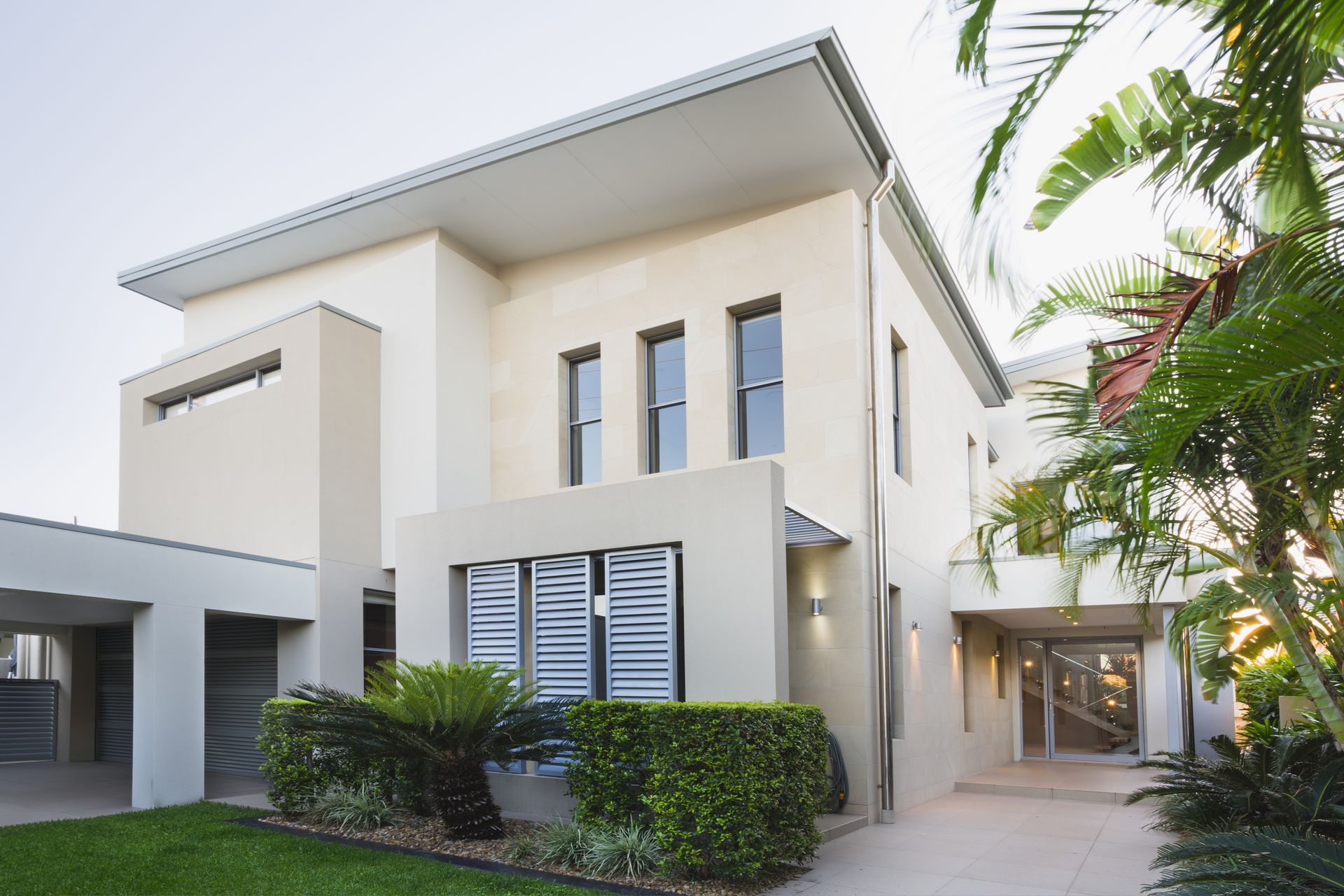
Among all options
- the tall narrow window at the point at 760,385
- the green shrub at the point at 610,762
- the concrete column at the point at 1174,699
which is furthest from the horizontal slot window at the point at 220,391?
the concrete column at the point at 1174,699

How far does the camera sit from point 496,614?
Answer: 10.7m

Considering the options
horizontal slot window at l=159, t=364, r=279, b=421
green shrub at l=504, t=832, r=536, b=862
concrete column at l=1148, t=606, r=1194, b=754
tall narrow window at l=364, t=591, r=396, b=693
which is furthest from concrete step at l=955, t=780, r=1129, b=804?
horizontal slot window at l=159, t=364, r=279, b=421

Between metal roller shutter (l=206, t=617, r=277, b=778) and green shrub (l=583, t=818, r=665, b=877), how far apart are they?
24.7 feet

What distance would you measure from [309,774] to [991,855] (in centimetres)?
693

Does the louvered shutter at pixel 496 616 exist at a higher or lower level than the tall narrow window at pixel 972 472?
lower

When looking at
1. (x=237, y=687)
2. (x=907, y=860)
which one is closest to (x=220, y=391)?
(x=237, y=687)

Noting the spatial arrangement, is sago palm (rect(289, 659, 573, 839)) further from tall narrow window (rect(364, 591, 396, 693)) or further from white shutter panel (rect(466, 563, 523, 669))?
tall narrow window (rect(364, 591, 396, 693))

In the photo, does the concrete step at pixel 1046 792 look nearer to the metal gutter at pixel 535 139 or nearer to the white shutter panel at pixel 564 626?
the white shutter panel at pixel 564 626

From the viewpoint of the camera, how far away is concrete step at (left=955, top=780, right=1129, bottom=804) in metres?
12.9

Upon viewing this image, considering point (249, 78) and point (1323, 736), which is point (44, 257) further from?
point (1323, 736)

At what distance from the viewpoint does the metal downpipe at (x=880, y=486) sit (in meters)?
10.5

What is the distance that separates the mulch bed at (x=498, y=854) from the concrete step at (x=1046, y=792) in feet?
22.5

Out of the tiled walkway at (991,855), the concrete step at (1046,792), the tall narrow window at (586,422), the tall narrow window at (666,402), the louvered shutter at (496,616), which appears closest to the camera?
the tiled walkway at (991,855)

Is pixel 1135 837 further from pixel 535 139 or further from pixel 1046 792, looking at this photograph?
pixel 535 139
